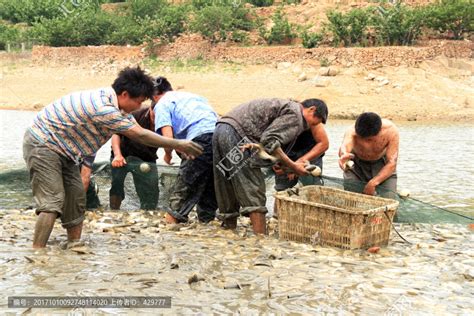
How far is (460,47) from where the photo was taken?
102ft

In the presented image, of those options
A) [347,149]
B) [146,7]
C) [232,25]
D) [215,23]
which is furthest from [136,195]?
[146,7]

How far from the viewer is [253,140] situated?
6.13 metres

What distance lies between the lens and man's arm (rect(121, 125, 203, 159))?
17.1 feet

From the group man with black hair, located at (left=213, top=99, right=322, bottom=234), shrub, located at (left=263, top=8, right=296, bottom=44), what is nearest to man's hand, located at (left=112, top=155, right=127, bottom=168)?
man with black hair, located at (left=213, top=99, right=322, bottom=234)

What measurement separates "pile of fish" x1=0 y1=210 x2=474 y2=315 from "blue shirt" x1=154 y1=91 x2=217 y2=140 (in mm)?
930

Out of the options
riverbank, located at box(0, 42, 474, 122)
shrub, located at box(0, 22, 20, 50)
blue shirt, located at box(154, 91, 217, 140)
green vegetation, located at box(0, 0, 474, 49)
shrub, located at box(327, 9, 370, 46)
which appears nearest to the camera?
blue shirt, located at box(154, 91, 217, 140)

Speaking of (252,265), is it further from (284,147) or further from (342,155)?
(342,155)

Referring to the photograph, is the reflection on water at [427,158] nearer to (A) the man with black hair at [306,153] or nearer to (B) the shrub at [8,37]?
(A) the man with black hair at [306,153]

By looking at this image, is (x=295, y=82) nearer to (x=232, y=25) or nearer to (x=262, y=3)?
Result: (x=232, y=25)

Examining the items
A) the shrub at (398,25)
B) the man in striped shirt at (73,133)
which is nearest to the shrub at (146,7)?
the shrub at (398,25)

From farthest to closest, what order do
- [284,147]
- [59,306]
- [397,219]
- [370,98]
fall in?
[370,98], [397,219], [284,147], [59,306]

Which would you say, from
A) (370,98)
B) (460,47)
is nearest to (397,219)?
(370,98)

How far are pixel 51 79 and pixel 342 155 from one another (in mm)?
27151

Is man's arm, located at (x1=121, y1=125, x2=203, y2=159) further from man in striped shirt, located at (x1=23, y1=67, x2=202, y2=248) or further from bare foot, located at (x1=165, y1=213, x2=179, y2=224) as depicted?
bare foot, located at (x1=165, y1=213, x2=179, y2=224)
